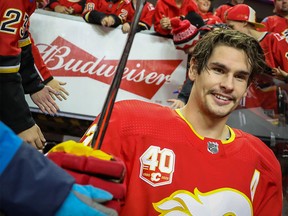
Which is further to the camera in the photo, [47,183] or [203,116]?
[203,116]

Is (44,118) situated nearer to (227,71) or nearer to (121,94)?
(121,94)

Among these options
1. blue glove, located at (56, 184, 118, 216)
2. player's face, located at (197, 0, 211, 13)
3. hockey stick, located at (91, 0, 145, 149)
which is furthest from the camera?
player's face, located at (197, 0, 211, 13)

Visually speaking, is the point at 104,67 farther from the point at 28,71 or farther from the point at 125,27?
the point at 28,71

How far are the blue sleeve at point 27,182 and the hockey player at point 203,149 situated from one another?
704 mm

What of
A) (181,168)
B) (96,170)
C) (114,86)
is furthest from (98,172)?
(181,168)

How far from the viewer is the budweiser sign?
3814mm

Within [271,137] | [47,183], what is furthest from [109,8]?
[47,183]

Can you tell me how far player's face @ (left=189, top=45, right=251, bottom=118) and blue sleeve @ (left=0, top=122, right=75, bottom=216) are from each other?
105cm

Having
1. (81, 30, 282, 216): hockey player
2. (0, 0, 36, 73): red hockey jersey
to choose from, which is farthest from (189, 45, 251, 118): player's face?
(0, 0, 36, 73): red hockey jersey

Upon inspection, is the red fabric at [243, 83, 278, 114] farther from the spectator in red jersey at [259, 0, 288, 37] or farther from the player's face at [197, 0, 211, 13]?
the player's face at [197, 0, 211, 13]

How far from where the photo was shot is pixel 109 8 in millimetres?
4301

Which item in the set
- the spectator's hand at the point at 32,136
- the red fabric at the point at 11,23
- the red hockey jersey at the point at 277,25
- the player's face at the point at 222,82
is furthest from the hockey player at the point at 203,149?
the red hockey jersey at the point at 277,25

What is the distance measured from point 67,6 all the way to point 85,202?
3.54m

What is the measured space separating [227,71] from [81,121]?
1.93 metres
